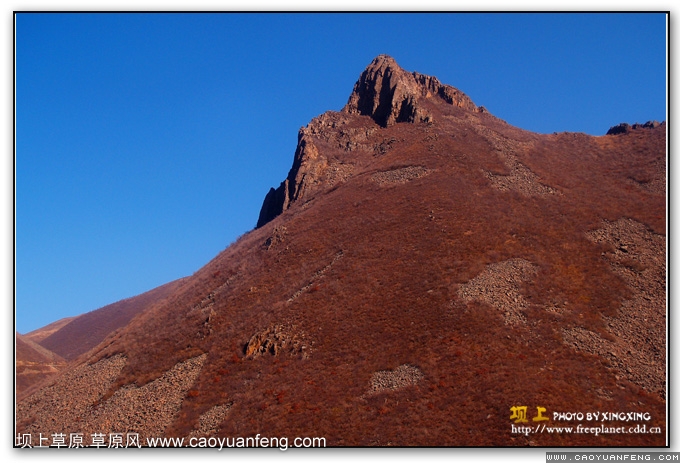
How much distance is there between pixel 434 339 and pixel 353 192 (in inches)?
973

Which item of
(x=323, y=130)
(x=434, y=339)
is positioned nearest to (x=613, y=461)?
(x=434, y=339)

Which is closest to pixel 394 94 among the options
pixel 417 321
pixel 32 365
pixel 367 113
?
pixel 367 113

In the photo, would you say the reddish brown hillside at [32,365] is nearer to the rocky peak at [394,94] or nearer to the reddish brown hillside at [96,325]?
the reddish brown hillside at [96,325]

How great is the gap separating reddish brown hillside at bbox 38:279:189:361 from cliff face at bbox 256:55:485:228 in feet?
109

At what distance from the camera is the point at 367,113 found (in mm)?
76688

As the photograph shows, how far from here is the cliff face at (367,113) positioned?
6394 centimetres

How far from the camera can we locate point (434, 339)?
1347 inches

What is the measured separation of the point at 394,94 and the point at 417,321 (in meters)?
44.1

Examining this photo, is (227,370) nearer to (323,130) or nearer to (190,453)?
(190,453)

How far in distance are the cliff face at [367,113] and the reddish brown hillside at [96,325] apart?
109 ft

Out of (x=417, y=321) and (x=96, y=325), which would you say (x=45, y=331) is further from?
(x=417, y=321)

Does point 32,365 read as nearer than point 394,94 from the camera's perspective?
Yes

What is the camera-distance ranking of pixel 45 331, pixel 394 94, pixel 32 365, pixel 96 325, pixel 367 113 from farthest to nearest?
pixel 45 331 < pixel 96 325 < pixel 367 113 < pixel 394 94 < pixel 32 365

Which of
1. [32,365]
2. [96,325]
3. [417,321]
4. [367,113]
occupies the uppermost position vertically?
[367,113]
